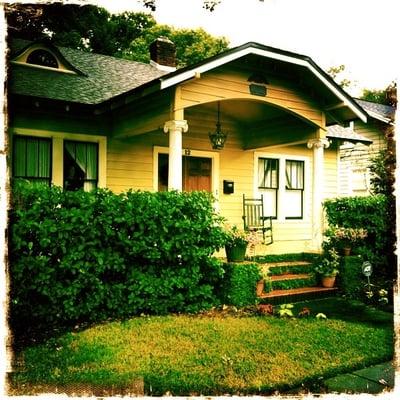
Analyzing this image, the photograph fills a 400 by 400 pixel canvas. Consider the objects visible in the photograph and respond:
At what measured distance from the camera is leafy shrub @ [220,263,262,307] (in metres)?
6.33

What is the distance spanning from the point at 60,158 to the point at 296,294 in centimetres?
545

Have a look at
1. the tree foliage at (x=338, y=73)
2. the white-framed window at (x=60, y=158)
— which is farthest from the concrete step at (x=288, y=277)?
the tree foliage at (x=338, y=73)

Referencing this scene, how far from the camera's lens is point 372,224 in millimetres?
8250

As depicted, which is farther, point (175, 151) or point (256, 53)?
point (256, 53)

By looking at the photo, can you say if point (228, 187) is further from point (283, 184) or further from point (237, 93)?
point (237, 93)

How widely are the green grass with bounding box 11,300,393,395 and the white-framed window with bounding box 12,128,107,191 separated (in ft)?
13.9

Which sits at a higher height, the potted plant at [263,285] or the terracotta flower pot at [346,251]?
the terracotta flower pot at [346,251]

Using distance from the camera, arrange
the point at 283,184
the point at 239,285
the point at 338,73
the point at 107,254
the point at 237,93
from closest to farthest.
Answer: the point at 107,254 < the point at 239,285 < the point at 237,93 < the point at 283,184 < the point at 338,73

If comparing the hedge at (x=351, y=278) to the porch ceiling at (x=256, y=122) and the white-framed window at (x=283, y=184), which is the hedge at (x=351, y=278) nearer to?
the porch ceiling at (x=256, y=122)

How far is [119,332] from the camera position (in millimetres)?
4871

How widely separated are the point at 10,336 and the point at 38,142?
4.68m

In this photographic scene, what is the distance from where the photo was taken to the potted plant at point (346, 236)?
26.7 feet

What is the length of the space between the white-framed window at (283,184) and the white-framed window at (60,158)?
177 inches

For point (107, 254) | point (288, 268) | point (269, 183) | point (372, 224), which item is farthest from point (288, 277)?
point (269, 183)
